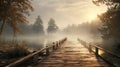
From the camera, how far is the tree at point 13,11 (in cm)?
2547

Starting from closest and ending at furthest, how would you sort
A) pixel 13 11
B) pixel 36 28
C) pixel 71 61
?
pixel 71 61, pixel 13 11, pixel 36 28

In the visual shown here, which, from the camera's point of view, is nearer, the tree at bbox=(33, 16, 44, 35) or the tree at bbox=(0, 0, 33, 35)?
the tree at bbox=(0, 0, 33, 35)

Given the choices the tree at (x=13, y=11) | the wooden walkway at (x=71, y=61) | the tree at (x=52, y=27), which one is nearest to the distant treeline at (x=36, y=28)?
the tree at (x=52, y=27)

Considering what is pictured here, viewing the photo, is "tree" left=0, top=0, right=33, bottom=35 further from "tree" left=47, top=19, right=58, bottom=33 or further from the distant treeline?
"tree" left=47, top=19, right=58, bottom=33

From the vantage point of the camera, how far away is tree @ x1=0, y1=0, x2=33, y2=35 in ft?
83.6

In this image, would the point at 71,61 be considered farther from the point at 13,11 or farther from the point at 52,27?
the point at 52,27

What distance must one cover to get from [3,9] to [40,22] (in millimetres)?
132153

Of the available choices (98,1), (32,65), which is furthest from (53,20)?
(32,65)

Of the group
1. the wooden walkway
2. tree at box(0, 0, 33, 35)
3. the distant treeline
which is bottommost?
the wooden walkway

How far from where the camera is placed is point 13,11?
2762 centimetres

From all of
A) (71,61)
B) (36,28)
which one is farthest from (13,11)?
(36,28)

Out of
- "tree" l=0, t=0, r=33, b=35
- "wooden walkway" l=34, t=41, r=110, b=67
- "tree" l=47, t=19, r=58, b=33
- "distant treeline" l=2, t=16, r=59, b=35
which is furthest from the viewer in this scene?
"tree" l=47, t=19, r=58, b=33

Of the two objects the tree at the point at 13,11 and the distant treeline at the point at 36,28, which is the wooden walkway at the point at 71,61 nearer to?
the tree at the point at 13,11

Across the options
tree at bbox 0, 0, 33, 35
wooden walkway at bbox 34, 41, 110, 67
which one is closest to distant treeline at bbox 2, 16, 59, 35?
tree at bbox 0, 0, 33, 35
